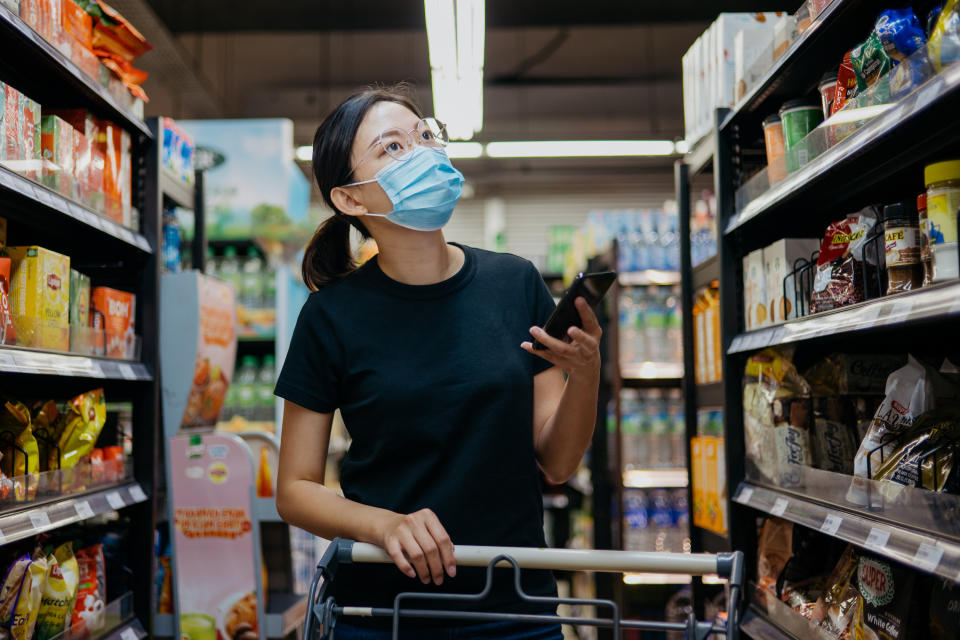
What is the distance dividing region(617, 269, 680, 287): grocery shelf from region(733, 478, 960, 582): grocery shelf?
2.83 m

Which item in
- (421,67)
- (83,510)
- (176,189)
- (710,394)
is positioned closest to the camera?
(83,510)

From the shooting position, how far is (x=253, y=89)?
34.6 feet

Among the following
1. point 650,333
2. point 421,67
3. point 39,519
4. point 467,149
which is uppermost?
point 421,67

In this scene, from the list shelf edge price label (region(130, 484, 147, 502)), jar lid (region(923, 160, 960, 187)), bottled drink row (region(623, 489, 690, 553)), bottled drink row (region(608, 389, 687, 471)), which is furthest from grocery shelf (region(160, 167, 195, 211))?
bottled drink row (region(623, 489, 690, 553))

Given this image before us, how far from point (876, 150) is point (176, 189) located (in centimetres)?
276

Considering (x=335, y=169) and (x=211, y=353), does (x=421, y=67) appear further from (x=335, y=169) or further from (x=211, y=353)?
(x=335, y=169)

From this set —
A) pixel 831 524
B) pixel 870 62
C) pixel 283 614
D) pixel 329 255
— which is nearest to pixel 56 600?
pixel 283 614

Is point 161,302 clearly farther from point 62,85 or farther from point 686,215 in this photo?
point 686,215

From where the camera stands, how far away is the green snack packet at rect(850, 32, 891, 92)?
73.0 inches

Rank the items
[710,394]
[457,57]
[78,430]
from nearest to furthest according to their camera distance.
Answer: [78,430] → [710,394] → [457,57]

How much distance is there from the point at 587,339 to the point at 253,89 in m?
10.1

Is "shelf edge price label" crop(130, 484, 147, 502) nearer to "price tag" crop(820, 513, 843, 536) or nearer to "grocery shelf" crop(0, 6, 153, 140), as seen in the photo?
"grocery shelf" crop(0, 6, 153, 140)

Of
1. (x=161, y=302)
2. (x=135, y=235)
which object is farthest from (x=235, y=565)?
(x=135, y=235)

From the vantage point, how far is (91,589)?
277 cm
